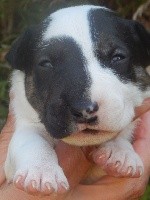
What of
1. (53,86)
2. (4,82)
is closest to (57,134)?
(53,86)

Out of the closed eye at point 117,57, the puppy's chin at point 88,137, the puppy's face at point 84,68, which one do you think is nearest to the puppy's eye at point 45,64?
the puppy's face at point 84,68

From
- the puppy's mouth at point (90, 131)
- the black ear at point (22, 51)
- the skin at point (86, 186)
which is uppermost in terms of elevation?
the puppy's mouth at point (90, 131)

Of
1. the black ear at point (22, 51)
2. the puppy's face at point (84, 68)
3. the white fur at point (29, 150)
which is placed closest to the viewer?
the puppy's face at point (84, 68)

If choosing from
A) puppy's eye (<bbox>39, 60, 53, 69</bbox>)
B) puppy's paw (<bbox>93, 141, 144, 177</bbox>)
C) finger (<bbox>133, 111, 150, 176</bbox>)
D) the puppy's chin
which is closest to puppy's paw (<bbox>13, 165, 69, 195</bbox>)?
the puppy's chin

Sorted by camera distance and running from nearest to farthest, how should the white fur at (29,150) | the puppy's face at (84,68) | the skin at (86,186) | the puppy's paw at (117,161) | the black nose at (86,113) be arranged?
the black nose at (86,113) → the puppy's face at (84,68) → the white fur at (29,150) → the puppy's paw at (117,161) → the skin at (86,186)

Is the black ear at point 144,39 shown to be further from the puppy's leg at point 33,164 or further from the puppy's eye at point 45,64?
the puppy's leg at point 33,164

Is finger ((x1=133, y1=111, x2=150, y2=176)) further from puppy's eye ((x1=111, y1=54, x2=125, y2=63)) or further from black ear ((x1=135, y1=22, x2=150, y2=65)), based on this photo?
puppy's eye ((x1=111, y1=54, x2=125, y2=63))

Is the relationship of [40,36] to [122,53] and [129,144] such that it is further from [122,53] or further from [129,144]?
[129,144]
